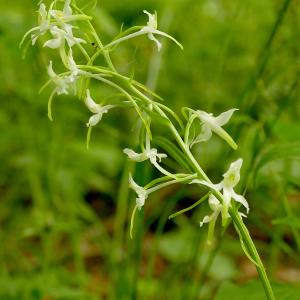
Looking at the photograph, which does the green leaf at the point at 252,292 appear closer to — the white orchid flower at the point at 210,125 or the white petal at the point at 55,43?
the white orchid flower at the point at 210,125

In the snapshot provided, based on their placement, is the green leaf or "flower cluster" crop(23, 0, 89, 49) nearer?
"flower cluster" crop(23, 0, 89, 49)

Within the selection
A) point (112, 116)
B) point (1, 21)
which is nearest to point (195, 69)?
point (112, 116)

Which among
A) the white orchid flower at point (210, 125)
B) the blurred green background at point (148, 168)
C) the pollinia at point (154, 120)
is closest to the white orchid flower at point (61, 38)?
the pollinia at point (154, 120)

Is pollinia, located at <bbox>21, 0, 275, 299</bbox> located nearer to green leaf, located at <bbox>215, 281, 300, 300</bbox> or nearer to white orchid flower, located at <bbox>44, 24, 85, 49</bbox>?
white orchid flower, located at <bbox>44, 24, 85, 49</bbox>

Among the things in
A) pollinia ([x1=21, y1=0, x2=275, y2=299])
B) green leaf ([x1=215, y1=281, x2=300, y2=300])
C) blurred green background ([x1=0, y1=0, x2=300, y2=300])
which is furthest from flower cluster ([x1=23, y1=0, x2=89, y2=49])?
green leaf ([x1=215, y1=281, x2=300, y2=300])

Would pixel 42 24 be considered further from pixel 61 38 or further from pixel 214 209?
pixel 214 209

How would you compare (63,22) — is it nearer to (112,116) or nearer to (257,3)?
(257,3)

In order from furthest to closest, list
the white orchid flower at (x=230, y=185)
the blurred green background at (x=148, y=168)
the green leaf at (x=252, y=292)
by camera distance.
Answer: the blurred green background at (x=148, y=168) → the green leaf at (x=252, y=292) → the white orchid flower at (x=230, y=185)

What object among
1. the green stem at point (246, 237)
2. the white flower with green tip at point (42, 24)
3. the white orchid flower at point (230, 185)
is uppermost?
the white flower with green tip at point (42, 24)
